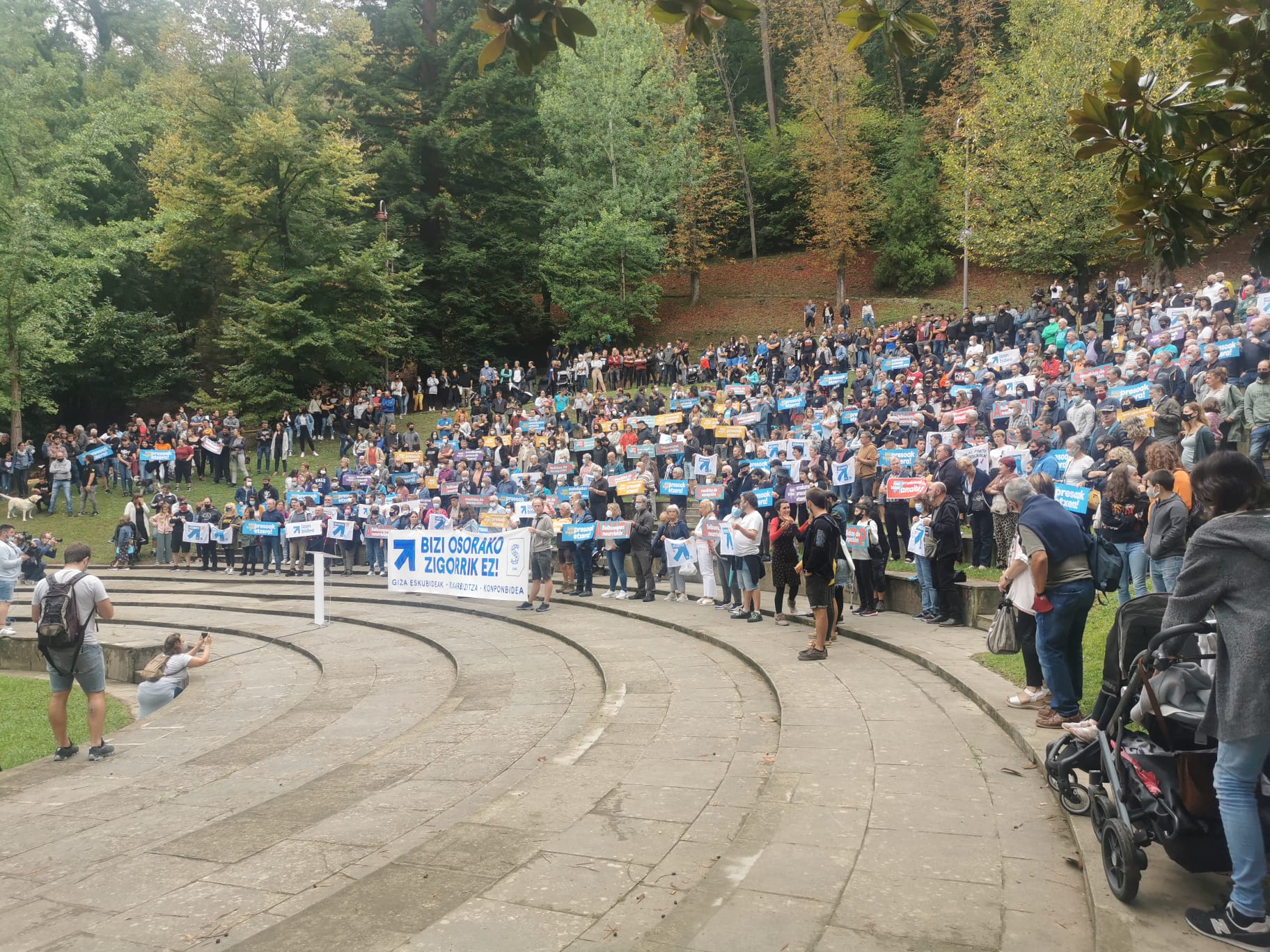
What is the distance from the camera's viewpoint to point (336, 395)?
135 ft

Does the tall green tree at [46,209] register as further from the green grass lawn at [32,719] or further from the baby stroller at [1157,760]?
the baby stroller at [1157,760]

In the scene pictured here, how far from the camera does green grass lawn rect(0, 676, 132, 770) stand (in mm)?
10312

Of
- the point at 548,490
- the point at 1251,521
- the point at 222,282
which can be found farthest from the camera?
the point at 222,282

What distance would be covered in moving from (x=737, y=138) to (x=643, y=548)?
43.9 m

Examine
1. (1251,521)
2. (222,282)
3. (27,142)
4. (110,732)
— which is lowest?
(110,732)

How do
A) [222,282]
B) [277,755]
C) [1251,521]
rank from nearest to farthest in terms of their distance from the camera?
[1251,521]
[277,755]
[222,282]

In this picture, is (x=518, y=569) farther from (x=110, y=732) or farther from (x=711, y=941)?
(x=711, y=941)

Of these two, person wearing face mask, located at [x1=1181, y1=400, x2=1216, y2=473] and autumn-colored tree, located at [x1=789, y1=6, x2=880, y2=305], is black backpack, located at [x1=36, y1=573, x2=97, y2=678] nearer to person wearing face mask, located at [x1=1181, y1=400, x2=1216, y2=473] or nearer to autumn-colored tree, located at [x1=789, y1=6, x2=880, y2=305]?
person wearing face mask, located at [x1=1181, y1=400, x2=1216, y2=473]

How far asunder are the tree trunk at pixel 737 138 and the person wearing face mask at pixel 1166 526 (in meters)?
48.2

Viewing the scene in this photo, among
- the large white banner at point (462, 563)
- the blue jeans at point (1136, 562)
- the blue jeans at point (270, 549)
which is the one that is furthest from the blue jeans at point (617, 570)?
the blue jeans at point (270, 549)

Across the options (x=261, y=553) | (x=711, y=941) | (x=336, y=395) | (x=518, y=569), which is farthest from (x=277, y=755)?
(x=336, y=395)

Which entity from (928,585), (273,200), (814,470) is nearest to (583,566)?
(814,470)

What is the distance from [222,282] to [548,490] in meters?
29.1

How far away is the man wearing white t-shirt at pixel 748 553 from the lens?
42.9ft
